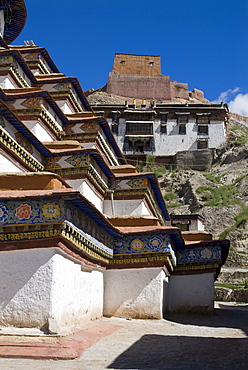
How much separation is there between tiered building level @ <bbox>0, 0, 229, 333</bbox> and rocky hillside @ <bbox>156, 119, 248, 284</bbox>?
11276 millimetres

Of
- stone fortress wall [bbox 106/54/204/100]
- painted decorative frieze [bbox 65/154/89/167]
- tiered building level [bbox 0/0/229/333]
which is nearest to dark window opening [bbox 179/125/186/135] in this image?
stone fortress wall [bbox 106/54/204/100]

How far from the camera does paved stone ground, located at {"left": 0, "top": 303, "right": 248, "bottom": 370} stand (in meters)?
4.49

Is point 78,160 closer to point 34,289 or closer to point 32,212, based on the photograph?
point 32,212

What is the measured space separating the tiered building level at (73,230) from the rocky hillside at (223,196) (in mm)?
11276

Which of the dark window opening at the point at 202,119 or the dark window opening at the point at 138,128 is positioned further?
the dark window opening at the point at 202,119

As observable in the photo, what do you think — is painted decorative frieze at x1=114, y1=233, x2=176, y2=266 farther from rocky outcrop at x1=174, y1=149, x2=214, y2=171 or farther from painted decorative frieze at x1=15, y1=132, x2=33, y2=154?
rocky outcrop at x1=174, y1=149, x2=214, y2=171

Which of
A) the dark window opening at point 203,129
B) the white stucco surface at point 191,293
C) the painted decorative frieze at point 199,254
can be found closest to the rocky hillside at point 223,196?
the dark window opening at point 203,129

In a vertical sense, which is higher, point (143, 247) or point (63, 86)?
point (63, 86)

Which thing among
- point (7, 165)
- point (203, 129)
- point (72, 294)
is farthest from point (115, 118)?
point (72, 294)

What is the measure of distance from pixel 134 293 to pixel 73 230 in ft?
10.2

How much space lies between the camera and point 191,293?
10977mm

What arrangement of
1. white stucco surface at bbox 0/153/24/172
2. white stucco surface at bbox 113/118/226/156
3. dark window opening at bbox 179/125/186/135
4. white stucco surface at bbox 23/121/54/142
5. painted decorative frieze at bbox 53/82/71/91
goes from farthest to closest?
dark window opening at bbox 179/125/186/135 < white stucco surface at bbox 113/118/226/156 < painted decorative frieze at bbox 53/82/71/91 < white stucco surface at bbox 23/121/54/142 < white stucco surface at bbox 0/153/24/172

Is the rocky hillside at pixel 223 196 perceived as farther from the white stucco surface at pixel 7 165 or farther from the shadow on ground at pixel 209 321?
the white stucco surface at pixel 7 165

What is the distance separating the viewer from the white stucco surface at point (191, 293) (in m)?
10.8
